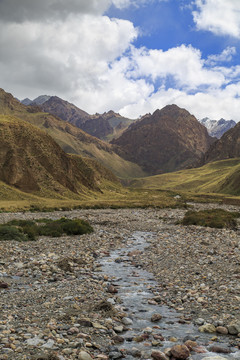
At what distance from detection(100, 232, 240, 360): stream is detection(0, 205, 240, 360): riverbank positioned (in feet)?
1.85

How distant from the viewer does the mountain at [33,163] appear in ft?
268

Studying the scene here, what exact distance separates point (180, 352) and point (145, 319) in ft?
10.2

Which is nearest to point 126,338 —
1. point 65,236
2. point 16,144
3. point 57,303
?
point 57,303

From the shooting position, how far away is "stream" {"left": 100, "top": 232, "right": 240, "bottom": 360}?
9375mm

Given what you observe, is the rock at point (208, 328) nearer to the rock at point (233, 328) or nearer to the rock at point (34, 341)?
the rock at point (233, 328)

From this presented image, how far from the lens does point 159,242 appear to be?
2927 centimetres

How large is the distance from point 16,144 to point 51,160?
12.1 metres

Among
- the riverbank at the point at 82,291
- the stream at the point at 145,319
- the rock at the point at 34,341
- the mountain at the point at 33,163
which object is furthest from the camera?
the mountain at the point at 33,163

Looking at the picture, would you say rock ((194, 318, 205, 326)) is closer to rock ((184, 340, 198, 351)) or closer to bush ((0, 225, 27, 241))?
rock ((184, 340, 198, 351))

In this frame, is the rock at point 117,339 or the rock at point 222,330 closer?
the rock at point 117,339

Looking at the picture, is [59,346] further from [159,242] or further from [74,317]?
[159,242]

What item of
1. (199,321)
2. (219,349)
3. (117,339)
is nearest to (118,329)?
(117,339)

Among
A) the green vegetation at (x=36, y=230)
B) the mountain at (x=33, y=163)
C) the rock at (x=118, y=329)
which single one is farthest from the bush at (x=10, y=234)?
the mountain at (x=33, y=163)

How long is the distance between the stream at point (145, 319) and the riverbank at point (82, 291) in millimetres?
563
